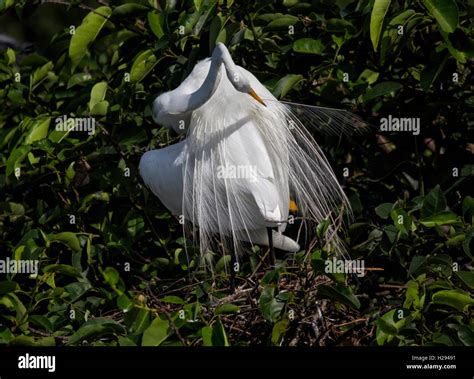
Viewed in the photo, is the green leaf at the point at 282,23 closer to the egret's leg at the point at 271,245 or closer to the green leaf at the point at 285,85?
the green leaf at the point at 285,85

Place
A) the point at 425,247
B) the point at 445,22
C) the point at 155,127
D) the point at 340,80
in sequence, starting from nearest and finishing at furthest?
the point at 445,22
the point at 425,247
the point at 340,80
the point at 155,127

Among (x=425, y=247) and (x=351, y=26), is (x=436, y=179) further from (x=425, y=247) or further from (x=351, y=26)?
(x=351, y=26)

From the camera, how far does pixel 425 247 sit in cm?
244

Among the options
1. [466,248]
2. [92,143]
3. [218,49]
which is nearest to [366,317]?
[466,248]

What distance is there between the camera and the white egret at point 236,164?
105 inches

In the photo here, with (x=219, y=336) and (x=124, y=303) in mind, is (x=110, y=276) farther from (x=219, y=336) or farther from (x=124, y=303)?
(x=219, y=336)

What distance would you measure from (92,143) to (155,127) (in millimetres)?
322

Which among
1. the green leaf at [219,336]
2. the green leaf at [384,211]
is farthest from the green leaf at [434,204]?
the green leaf at [219,336]

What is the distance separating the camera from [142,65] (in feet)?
8.87

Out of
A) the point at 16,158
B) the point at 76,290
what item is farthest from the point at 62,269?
A: the point at 16,158

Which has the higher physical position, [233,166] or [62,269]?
[233,166]

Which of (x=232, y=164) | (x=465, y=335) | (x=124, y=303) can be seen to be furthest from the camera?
(x=232, y=164)

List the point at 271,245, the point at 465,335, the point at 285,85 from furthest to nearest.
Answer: the point at 271,245 < the point at 285,85 < the point at 465,335

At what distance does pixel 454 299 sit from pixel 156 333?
0.68 meters
